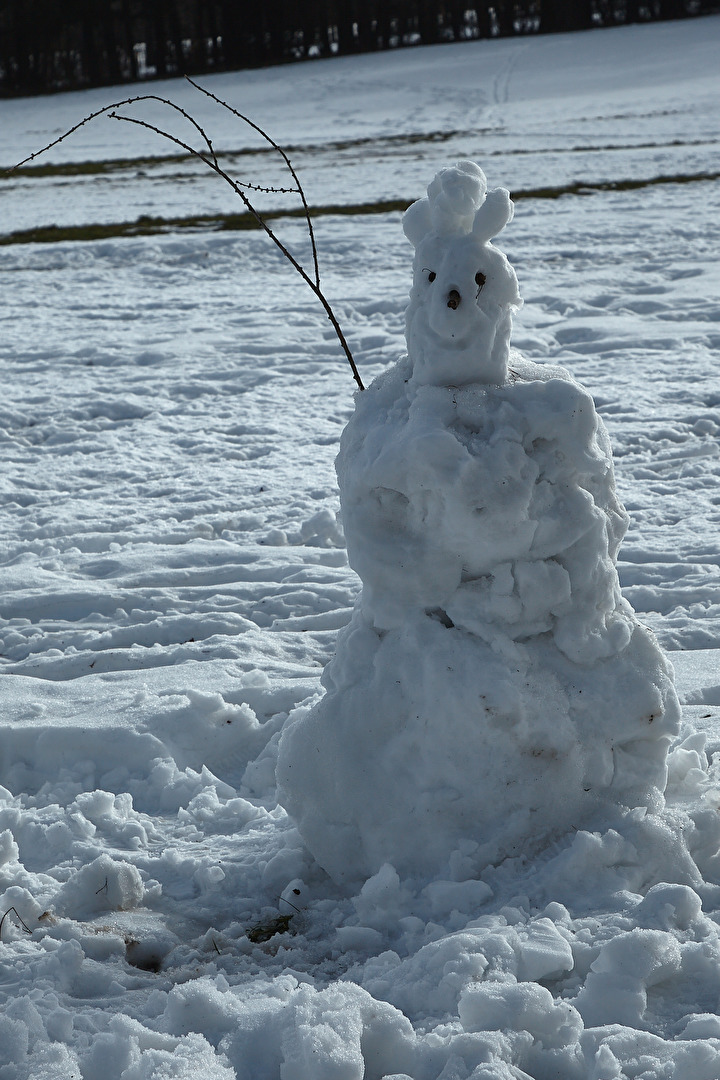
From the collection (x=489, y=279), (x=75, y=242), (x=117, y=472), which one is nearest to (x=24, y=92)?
(x=75, y=242)

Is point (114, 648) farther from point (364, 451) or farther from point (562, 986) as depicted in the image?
point (562, 986)

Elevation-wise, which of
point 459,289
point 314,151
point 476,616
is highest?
point 314,151

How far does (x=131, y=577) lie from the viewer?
467 cm

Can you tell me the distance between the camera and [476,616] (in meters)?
2.51

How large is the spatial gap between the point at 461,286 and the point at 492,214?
193mm

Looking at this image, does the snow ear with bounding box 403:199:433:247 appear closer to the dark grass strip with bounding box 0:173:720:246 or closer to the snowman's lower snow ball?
the snowman's lower snow ball

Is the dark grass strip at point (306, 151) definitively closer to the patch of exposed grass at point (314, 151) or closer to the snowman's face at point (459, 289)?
the patch of exposed grass at point (314, 151)

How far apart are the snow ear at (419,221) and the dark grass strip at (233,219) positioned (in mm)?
9713

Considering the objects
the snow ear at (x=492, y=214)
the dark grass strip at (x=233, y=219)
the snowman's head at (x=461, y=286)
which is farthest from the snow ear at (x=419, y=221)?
the dark grass strip at (x=233, y=219)

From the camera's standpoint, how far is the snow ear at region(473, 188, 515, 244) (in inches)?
98.9

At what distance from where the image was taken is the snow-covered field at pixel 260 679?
82.8 inches

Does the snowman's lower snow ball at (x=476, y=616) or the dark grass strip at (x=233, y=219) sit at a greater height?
the dark grass strip at (x=233, y=219)

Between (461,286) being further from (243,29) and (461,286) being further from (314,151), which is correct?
(243,29)

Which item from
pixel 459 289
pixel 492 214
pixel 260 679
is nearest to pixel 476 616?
pixel 459 289
